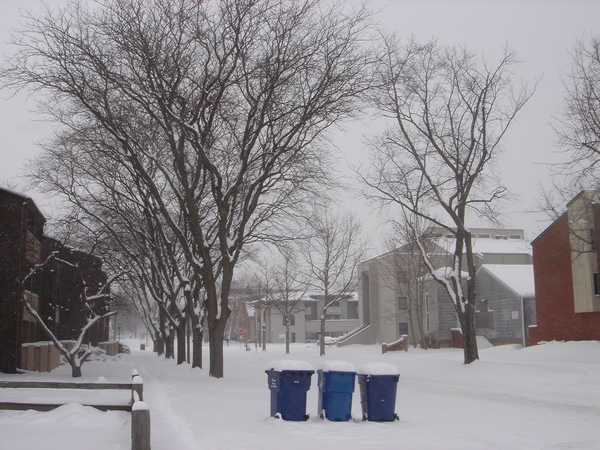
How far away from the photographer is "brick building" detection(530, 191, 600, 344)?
34.1 meters

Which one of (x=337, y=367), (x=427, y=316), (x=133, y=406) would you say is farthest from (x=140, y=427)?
(x=427, y=316)

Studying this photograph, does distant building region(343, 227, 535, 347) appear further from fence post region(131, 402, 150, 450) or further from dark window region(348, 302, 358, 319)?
fence post region(131, 402, 150, 450)

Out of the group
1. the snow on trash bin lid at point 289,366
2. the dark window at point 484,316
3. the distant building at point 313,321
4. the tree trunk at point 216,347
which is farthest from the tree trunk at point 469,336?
the distant building at point 313,321

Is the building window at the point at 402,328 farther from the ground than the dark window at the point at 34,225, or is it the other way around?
the dark window at the point at 34,225

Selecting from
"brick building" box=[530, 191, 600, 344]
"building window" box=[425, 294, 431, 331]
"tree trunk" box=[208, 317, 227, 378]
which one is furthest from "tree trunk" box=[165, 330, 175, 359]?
"tree trunk" box=[208, 317, 227, 378]

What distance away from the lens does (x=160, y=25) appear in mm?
20781

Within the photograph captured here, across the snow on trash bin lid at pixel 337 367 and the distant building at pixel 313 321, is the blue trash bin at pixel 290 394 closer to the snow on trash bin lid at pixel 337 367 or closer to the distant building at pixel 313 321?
the snow on trash bin lid at pixel 337 367

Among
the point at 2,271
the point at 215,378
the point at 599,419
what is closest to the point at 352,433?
the point at 599,419

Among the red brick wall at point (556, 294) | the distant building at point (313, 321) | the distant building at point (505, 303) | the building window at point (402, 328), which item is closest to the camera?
the red brick wall at point (556, 294)

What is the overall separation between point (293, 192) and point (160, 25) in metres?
8.14

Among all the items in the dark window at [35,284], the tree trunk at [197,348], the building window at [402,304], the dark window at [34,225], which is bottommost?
the tree trunk at [197,348]

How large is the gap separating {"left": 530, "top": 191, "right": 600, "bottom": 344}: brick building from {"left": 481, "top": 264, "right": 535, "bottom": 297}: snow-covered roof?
24.1 feet

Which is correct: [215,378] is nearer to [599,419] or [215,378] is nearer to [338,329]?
[599,419]

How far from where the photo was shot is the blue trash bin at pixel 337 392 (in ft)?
37.8
